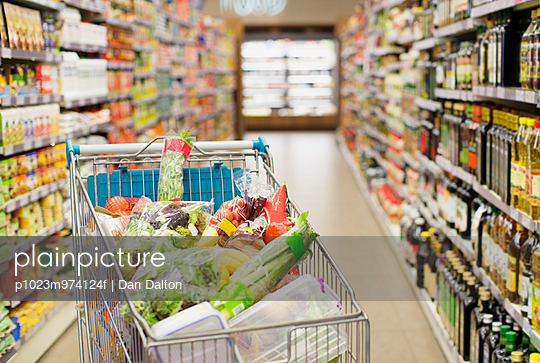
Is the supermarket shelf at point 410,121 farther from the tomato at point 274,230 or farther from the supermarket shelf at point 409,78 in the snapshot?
the tomato at point 274,230

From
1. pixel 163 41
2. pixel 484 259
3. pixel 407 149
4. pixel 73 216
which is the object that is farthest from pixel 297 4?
pixel 73 216

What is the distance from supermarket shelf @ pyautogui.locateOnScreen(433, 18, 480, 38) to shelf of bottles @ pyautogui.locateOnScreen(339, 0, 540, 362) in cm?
1

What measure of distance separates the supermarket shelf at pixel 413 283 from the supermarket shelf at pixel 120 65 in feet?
10.00

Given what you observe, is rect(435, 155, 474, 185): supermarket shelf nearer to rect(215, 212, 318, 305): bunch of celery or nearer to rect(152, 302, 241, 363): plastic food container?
rect(215, 212, 318, 305): bunch of celery

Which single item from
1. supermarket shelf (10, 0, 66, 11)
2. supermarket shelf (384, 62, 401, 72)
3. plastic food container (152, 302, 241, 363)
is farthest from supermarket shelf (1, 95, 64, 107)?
supermarket shelf (384, 62, 401, 72)

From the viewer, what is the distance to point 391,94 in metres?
6.41

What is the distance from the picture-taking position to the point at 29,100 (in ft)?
11.3

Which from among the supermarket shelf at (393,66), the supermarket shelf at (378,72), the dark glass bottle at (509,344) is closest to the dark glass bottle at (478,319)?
the dark glass bottle at (509,344)

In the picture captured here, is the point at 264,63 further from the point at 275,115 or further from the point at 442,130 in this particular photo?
the point at 442,130

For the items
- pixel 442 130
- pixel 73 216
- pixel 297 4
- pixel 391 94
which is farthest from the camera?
pixel 297 4

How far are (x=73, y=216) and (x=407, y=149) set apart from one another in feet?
13.2

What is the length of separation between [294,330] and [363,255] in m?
3.83

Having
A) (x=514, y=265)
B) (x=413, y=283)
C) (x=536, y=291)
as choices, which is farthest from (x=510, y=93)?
(x=413, y=283)

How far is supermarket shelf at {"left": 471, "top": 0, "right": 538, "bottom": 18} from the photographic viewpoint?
2.39 metres
